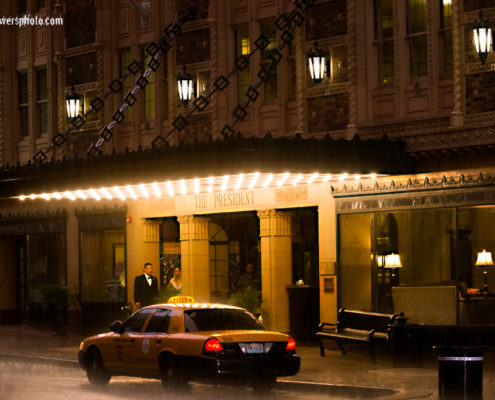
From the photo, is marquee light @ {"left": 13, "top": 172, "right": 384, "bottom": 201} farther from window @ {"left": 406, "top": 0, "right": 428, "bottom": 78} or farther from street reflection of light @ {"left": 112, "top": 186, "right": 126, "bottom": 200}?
window @ {"left": 406, "top": 0, "right": 428, "bottom": 78}

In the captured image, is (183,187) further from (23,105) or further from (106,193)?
(23,105)

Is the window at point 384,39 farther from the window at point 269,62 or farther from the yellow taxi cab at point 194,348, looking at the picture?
the yellow taxi cab at point 194,348

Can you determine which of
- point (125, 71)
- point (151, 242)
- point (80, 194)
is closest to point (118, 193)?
point (80, 194)

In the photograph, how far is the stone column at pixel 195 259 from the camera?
28.3 m

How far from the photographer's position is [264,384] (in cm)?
1722

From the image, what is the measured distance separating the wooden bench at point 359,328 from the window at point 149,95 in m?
9.80

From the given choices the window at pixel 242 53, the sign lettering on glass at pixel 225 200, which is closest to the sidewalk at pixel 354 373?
the sign lettering on glass at pixel 225 200

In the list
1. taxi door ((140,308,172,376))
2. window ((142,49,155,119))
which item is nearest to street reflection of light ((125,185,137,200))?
window ((142,49,155,119))

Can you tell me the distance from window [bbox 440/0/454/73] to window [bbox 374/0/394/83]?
4.75 feet

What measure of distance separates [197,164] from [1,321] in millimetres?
17284

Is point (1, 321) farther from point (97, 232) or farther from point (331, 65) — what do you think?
point (331, 65)

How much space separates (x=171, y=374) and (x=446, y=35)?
32.4 ft

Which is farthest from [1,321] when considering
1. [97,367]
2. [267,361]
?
[267,361]

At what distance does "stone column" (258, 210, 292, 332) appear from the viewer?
85.1 ft
